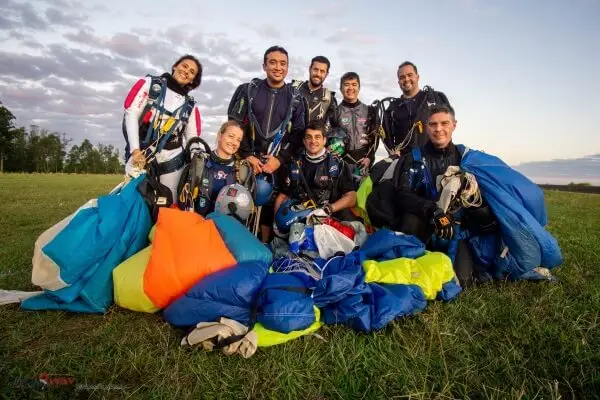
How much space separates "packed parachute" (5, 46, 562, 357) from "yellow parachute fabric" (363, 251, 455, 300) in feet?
0.04

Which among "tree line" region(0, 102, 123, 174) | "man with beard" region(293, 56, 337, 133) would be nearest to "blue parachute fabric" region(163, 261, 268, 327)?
"man with beard" region(293, 56, 337, 133)

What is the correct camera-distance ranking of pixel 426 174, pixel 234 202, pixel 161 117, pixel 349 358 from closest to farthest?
pixel 349 358, pixel 234 202, pixel 426 174, pixel 161 117

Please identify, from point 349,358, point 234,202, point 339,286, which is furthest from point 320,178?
point 349,358

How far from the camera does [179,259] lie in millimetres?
3273

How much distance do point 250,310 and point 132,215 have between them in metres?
1.78

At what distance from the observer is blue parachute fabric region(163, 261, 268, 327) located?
9.77ft

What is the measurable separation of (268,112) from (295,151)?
2.24 feet

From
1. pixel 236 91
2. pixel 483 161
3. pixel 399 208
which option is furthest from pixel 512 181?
pixel 236 91

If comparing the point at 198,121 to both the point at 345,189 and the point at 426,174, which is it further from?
the point at 426,174

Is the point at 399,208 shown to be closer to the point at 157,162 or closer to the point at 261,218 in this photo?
the point at 261,218

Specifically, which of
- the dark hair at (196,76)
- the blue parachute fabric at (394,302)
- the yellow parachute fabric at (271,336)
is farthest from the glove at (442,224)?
the dark hair at (196,76)

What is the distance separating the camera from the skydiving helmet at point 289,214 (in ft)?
14.9

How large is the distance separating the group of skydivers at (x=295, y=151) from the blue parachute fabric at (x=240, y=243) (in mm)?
642

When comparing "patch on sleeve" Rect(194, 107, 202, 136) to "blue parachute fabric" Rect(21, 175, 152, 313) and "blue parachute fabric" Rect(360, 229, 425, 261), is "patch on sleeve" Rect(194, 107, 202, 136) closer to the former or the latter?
"blue parachute fabric" Rect(21, 175, 152, 313)
